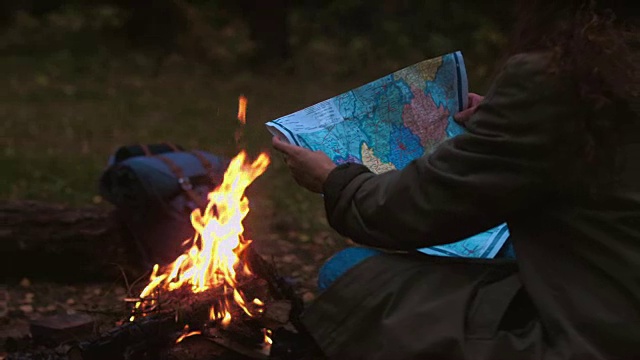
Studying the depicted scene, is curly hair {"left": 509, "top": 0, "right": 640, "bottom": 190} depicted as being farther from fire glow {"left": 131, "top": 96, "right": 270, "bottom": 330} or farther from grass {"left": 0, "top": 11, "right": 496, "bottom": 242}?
grass {"left": 0, "top": 11, "right": 496, "bottom": 242}

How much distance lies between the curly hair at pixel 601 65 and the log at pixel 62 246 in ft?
9.80

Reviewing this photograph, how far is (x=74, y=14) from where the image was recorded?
652 inches

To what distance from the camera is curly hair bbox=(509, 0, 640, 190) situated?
212 centimetres

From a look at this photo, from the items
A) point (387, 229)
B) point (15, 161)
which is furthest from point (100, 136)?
point (387, 229)

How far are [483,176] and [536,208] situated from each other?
19 centimetres

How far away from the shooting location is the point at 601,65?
2.14 m

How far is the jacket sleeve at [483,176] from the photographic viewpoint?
2.14m

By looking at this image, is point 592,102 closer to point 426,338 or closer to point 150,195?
point 426,338

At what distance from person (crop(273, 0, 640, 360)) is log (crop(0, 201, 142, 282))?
2.51 meters

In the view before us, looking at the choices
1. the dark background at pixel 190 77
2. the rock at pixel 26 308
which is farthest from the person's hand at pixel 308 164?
the rock at pixel 26 308

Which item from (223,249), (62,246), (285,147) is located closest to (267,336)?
(223,249)

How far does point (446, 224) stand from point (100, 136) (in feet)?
22.5

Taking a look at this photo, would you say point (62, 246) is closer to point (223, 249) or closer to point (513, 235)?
point (223, 249)

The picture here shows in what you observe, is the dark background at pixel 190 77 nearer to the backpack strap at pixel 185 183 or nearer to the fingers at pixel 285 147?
the backpack strap at pixel 185 183
